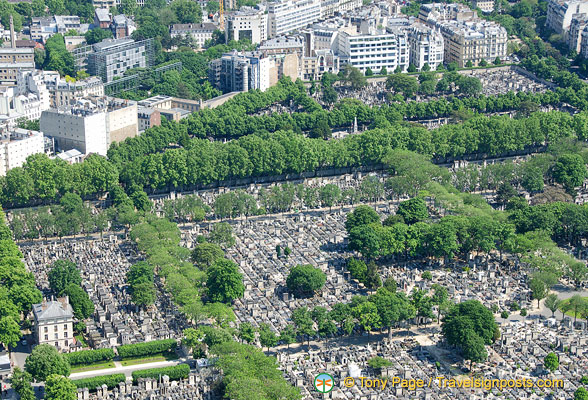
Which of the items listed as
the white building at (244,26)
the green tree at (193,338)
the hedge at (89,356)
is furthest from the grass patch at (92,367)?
the white building at (244,26)

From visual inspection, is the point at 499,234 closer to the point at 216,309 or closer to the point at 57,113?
the point at 216,309

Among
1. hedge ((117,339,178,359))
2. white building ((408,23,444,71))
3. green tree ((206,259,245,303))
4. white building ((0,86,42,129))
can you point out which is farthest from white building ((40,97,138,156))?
white building ((408,23,444,71))

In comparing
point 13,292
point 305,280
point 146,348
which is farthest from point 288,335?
point 13,292

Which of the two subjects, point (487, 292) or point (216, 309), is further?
point (487, 292)

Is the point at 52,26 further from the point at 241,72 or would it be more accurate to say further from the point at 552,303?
the point at 552,303

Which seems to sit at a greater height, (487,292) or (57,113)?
(57,113)

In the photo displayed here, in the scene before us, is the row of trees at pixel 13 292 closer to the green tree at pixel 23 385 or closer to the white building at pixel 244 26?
the green tree at pixel 23 385

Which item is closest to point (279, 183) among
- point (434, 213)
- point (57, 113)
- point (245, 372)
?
point (434, 213)
